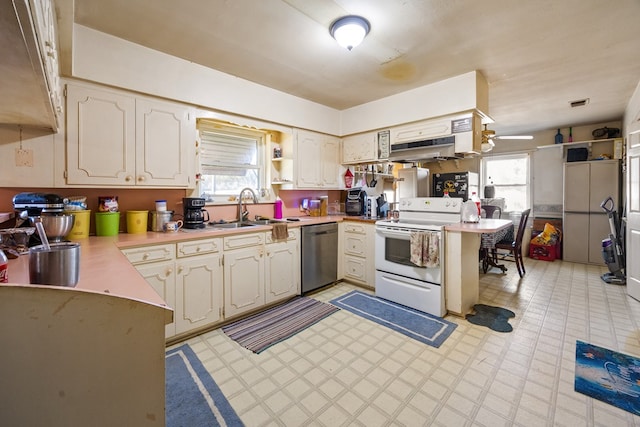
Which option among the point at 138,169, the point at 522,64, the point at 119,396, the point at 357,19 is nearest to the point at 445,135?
the point at 522,64

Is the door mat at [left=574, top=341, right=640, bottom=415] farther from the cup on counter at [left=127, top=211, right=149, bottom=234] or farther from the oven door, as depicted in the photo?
the cup on counter at [left=127, top=211, right=149, bottom=234]

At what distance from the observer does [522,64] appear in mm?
2713

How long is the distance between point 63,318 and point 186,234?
1.76m

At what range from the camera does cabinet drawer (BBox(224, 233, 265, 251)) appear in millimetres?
2598

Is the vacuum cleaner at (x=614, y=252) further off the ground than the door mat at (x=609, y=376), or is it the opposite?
the vacuum cleaner at (x=614, y=252)

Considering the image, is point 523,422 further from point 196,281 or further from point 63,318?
point 196,281

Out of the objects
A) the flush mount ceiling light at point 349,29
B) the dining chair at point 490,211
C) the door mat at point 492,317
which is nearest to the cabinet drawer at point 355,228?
the door mat at point 492,317

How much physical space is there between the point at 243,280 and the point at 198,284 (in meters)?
0.44

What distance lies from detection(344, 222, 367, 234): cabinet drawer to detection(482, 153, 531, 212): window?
394 cm

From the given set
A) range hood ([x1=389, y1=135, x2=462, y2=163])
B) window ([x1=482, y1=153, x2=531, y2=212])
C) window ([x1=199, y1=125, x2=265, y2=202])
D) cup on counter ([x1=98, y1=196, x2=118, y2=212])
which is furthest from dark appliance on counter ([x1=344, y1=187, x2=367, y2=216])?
window ([x1=482, y1=153, x2=531, y2=212])

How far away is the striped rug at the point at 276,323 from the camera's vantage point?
2.35 m

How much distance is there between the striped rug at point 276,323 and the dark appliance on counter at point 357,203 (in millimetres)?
1405

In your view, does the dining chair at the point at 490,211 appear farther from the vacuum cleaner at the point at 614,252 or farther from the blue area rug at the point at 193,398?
the blue area rug at the point at 193,398

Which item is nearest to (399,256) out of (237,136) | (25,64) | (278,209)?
(278,209)
